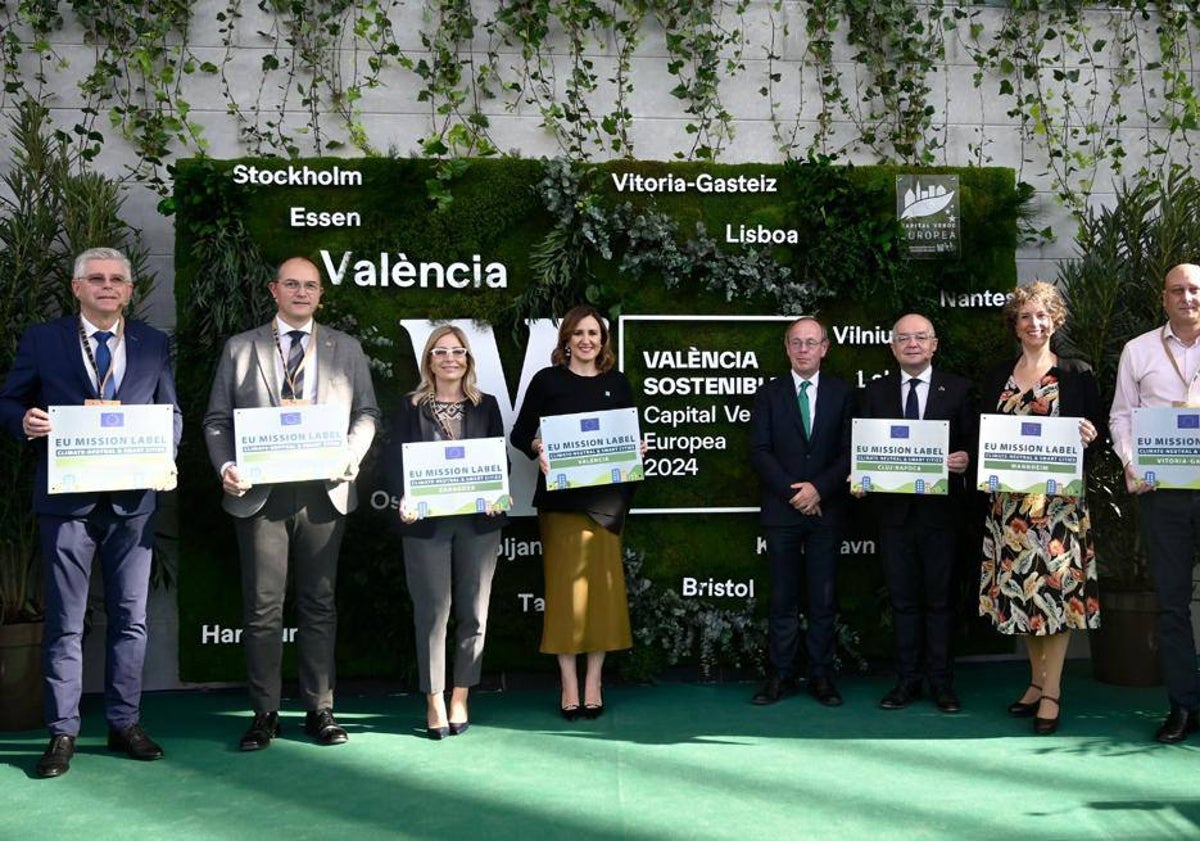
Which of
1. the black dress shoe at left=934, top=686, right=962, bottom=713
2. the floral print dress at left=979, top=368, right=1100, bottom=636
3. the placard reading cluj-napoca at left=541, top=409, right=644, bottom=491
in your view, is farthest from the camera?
the black dress shoe at left=934, top=686, right=962, bottom=713

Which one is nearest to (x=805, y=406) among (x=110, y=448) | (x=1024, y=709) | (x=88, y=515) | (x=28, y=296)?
(x=1024, y=709)

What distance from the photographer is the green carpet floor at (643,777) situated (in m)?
2.89

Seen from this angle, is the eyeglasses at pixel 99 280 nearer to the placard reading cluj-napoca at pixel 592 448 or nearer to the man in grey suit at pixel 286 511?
the man in grey suit at pixel 286 511

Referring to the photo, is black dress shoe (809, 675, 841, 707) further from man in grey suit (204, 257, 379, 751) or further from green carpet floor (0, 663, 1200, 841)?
man in grey suit (204, 257, 379, 751)

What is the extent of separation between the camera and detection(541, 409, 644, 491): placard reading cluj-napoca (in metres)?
3.90

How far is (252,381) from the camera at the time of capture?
366 cm

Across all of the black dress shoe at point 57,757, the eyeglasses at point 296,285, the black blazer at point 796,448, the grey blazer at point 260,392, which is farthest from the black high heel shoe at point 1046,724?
the black dress shoe at point 57,757

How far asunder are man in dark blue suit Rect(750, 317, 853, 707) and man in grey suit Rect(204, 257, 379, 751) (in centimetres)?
164

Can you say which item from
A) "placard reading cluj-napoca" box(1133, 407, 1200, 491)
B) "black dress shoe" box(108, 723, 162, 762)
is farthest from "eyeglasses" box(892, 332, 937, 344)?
"black dress shoe" box(108, 723, 162, 762)

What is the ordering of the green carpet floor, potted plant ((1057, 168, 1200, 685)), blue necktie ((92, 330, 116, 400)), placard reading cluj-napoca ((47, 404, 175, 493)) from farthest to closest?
1. potted plant ((1057, 168, 1200, 685))
2. blue necktie ((92, 330, 116, 400))
3. placard reading cluj-napoca ((47, 404, 175, 493))
4. the green carpet floor

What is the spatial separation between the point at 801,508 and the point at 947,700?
36.5 inches

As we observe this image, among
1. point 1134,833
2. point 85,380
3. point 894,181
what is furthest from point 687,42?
point 1134,833

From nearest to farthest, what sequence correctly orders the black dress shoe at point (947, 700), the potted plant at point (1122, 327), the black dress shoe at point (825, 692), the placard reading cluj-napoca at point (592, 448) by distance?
the placard reading cluj-napoca at point (592, 448), the black dress shoe at point (947, 700), the black dress shoe at point (825, 692), the potted plant at point (1122, 327)

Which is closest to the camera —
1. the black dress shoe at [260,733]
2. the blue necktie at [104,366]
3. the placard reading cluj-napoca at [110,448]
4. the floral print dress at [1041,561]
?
the placard reading cluj-napoca at [110,448]
